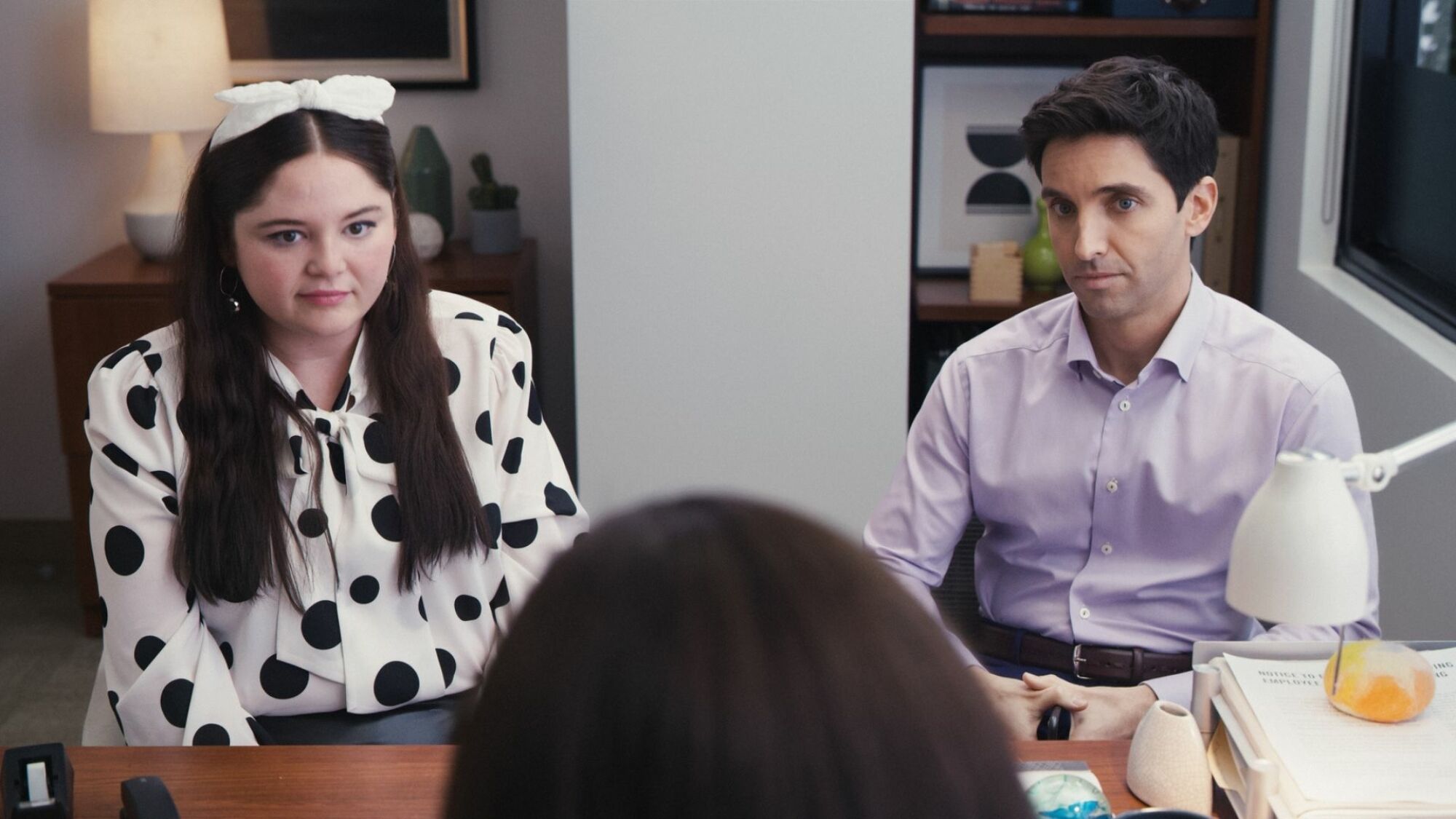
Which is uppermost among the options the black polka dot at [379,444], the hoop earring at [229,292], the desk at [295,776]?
the hoop earring at [229,292]

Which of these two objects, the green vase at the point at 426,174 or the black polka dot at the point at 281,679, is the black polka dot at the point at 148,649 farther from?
the green vase at the point at 426,174

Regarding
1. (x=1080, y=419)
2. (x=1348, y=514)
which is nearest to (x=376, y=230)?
(x=1080, y=419)

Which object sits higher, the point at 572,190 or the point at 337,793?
the point at 572,190

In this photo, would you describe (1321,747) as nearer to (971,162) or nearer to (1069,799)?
(1069,799)

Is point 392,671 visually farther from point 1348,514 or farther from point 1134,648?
point 1348,514

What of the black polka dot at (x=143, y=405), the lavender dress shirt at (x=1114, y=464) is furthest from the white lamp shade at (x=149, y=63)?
the lavender dress shirt at (x=1114, y=464)

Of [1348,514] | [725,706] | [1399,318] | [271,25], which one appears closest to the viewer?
[725,706]

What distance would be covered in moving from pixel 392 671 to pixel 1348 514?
1092 mm

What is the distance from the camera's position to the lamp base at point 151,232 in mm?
3250

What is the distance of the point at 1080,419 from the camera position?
5.77 ft

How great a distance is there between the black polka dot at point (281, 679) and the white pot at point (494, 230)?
1900 mm

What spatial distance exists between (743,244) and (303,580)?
1.25 metres

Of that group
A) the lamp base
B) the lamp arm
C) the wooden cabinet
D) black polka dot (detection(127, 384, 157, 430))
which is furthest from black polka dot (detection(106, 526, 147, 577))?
the lamp base

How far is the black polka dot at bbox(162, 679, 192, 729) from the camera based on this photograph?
158 cm
